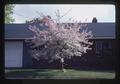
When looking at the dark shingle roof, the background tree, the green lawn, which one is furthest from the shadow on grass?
the background tree

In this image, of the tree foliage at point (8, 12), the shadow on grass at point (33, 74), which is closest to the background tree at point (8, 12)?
the tree foliage at point (8, 12)

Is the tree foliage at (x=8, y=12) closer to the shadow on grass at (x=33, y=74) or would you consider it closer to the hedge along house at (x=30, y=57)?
the hedge along house at (x=30, y=57)

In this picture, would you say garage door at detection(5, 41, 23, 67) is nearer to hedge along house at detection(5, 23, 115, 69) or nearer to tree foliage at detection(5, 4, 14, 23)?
hedge along house at detection(5, 23, 115, 69)

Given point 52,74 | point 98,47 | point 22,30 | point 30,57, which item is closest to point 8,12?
point 22,30

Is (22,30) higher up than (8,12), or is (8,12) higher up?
(8,12)

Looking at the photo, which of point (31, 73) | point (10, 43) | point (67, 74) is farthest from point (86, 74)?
point (10, 43)

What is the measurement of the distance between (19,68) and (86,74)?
608 millimetres

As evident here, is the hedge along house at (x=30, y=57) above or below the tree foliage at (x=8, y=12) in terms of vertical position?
below

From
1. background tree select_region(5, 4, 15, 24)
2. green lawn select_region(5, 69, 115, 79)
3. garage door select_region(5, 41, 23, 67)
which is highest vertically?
background tree select_region(5, 4, 15, 24)

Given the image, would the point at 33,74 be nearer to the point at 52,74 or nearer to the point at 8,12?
the point at 52,74

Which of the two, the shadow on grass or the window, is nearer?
the shadow on grass

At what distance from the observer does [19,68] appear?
3516 millimetres

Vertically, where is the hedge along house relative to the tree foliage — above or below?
below

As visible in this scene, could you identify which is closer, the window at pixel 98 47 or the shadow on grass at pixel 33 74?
the shadow on grass at pixel 33 74
